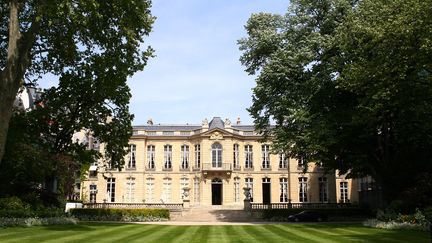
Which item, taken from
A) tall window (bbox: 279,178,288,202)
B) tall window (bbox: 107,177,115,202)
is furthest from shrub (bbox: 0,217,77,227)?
tall window (bbox: 279,178,288,202)

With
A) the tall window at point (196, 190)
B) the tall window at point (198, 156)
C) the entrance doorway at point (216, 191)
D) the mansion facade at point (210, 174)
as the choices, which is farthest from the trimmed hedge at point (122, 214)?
the tall window at point (198, 156)

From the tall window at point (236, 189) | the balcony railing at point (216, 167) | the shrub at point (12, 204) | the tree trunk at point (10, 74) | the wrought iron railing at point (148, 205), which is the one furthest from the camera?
the tall window at point (236, 189)

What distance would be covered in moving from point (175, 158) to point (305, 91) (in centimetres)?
3352

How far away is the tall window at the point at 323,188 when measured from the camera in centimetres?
5759

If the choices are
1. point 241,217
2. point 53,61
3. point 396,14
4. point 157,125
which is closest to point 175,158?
point 157,125

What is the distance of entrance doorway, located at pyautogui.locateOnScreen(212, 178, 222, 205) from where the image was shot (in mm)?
56594

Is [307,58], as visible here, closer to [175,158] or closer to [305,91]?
[305,91]

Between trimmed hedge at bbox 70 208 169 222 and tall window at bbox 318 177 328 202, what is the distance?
24.9 m

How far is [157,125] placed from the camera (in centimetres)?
6397

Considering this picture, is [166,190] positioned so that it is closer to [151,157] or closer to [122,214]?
[151,157]

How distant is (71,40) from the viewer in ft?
68.6

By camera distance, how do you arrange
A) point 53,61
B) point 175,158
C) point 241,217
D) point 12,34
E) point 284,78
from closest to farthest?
point 12,34, point 53,61, point 284,78, point 241,217, point 175,158

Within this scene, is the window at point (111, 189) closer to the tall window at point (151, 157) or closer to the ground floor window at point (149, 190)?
the ground floor window at point (149, 190)

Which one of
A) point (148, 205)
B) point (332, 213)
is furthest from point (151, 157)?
point (332, 213)
